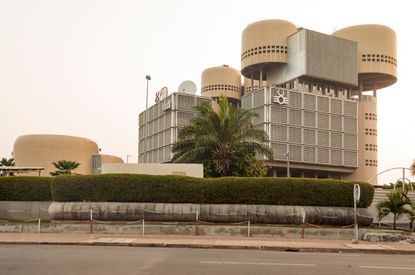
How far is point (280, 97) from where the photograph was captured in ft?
279

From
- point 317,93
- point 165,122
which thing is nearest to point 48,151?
point 165,122

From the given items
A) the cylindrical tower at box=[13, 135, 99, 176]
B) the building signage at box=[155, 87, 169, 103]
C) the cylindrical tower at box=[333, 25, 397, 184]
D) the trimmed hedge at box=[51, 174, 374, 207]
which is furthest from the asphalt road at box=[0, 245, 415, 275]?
the cylindrical tower at box=[13, 135, 99, 176]

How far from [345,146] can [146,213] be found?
71295 mm

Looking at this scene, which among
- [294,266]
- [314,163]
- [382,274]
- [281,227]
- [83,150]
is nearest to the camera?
[382,274]

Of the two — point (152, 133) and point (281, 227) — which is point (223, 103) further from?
point (152, 133)

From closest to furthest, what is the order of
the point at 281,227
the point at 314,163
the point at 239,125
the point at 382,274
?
1. the point at 382,274
2. the point at 281,227
3. the point at 239,125
4. the point at 314,163

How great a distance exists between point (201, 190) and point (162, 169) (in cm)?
454

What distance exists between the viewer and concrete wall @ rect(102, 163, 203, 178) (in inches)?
1201

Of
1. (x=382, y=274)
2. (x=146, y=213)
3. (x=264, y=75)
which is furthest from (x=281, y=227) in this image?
(x=264, y=75)

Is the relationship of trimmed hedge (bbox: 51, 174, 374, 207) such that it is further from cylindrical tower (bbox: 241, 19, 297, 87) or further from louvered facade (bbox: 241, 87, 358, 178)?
cylindrical tower (bbox: 241, 19, 297, 87)

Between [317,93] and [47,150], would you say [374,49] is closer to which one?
[317,93]

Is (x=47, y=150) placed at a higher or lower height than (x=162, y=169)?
higher

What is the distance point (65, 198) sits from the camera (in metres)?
27.8

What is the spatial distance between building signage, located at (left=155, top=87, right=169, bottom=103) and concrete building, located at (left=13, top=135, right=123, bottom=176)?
43.6 metres
